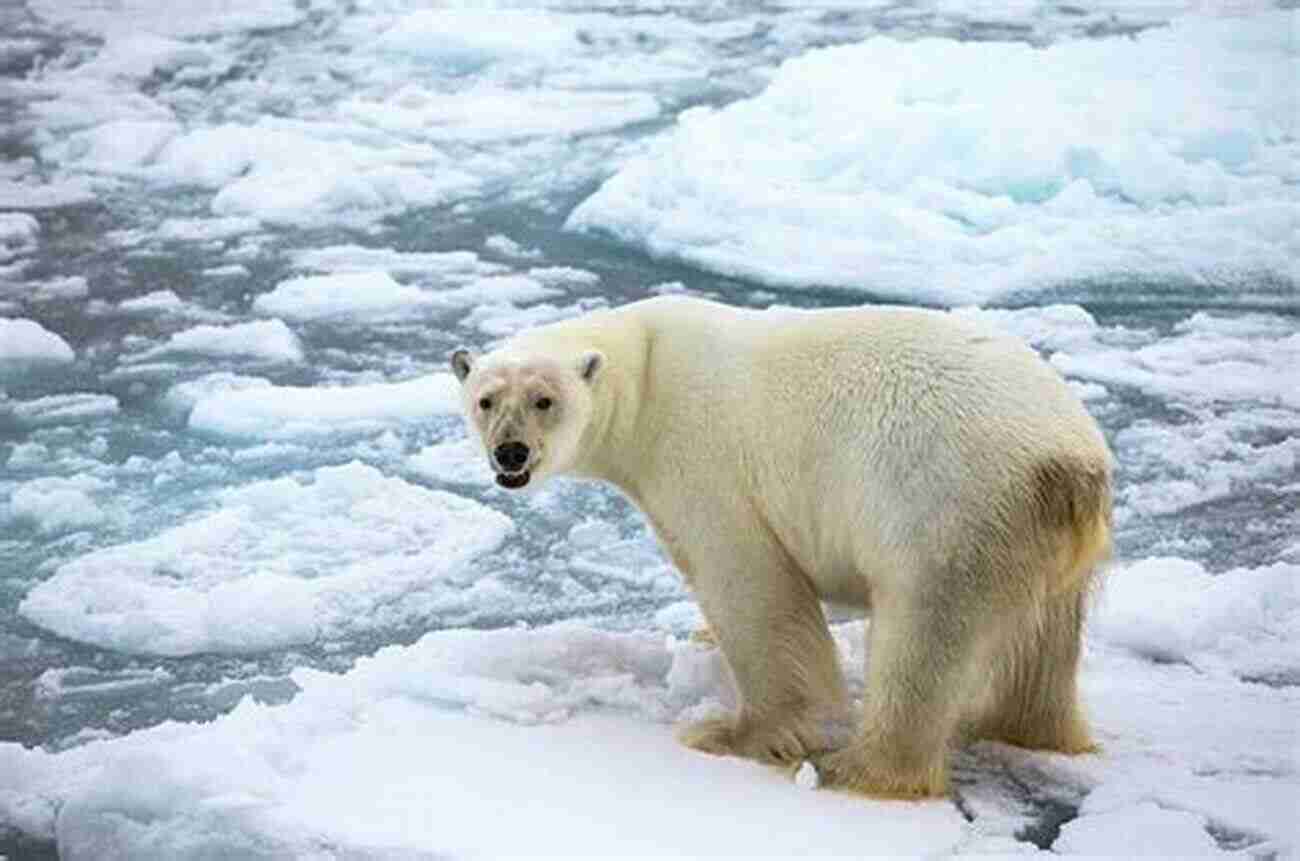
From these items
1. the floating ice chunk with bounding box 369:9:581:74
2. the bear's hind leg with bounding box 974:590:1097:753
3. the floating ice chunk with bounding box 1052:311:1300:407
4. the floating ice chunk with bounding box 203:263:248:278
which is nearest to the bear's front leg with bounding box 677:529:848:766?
the bear's hind leg with bounding box 974:590:1097:753

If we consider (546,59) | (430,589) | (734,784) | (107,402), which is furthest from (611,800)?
(546,59)

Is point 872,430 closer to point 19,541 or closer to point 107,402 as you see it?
point 19,541

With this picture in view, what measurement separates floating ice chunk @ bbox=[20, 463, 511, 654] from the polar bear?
3.12ft

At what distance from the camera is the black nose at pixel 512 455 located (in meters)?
2.85

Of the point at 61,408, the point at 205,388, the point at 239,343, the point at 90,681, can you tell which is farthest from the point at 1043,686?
the point at 239,343

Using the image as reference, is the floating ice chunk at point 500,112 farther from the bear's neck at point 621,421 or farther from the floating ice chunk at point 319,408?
the bear's neck at point 621,421

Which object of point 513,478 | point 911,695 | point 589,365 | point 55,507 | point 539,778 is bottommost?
point 55,507

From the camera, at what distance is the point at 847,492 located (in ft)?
9.14

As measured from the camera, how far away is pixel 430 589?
3.92 meters

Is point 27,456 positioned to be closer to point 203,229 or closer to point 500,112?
point 203,229

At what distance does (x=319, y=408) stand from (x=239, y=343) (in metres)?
0.67

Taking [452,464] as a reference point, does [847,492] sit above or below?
above

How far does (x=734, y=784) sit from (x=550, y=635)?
49 cm

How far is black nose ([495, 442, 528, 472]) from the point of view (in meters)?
2.85
